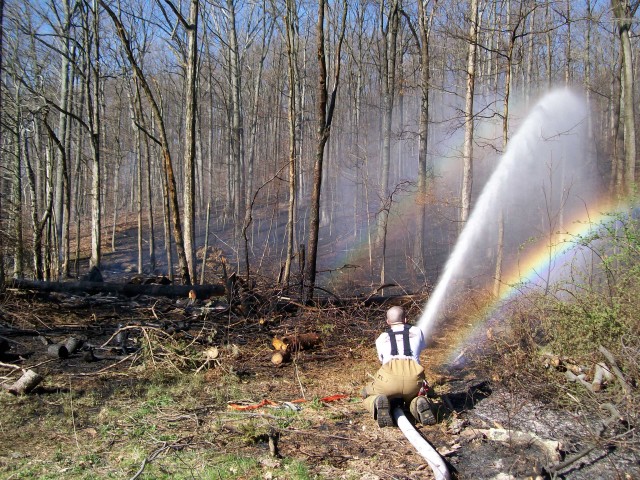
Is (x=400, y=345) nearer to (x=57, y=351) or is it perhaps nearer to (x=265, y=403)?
(x=265, y=403)

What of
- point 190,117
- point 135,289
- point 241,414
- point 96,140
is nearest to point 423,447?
point 241,414

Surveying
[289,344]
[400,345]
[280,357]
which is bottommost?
[280,357]

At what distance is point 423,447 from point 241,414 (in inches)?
80.4

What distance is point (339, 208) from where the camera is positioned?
115 feet

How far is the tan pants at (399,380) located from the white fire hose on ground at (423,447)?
177 millimetres

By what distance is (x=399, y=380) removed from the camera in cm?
536

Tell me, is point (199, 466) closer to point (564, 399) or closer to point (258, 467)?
point (258, 467)

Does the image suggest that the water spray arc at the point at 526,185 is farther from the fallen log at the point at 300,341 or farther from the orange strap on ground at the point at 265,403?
the orange strap on ground at the point at 265,403

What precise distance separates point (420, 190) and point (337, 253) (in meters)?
9.78

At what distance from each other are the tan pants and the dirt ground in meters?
0.33

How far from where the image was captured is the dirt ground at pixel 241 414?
4.33 meters

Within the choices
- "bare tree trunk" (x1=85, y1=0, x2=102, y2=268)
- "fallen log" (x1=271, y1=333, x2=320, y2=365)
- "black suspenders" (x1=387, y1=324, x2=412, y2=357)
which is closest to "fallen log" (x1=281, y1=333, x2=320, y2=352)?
"fallen log" (x1=271, y1=333, x2=320, y2=365)

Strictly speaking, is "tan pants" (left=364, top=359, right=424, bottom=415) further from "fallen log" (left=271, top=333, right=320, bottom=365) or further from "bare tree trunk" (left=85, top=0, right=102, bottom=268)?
"bare tree trunk" (left=85, top=0, right=102, bottom=268)

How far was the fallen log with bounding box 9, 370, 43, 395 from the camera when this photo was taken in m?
5.88
